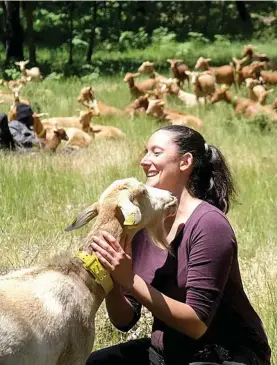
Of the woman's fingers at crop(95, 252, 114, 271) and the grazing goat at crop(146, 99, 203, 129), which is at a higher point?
the woman's fingers at crop(95, 252, 114, 271)

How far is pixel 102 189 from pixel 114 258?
200 inches

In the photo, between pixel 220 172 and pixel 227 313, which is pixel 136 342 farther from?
pixel 220 172

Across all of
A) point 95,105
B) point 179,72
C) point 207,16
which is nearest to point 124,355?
point 95,105

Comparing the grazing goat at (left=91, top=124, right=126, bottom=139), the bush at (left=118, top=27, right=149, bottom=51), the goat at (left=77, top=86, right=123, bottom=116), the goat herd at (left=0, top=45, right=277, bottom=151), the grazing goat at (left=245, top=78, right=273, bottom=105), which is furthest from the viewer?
the bush at (left=118, top=27, right=149, bottom=51)

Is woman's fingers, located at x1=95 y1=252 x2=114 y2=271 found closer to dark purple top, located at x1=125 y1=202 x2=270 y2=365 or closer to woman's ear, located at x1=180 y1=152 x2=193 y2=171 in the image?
dark purple top, located at x1=125 y1=202 x2=270 y2=365

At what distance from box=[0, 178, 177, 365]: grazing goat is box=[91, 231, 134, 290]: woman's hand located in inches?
1.8

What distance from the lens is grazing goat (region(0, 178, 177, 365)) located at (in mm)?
3484

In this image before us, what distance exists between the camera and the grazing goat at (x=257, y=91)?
55.6 ft

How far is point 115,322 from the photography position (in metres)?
4.08

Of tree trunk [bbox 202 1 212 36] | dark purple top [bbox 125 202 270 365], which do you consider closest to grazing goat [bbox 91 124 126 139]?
dark purple top [bbox 125 202 270 365]

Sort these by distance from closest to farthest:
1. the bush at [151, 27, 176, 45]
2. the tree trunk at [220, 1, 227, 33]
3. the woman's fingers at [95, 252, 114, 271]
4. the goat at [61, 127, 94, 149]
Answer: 1. the woman's fingers at [95, 252, 114, 271]
2. the goat at [61, 127, 94, 149]
3. the bush at [151, 27, 176, 45]
4. the tree trunk at [220, 1, 227, 33]

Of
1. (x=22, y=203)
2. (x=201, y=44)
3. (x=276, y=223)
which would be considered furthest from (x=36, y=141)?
(x=201, y=44)

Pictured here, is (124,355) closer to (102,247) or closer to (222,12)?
(102,247)

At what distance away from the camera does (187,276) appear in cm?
367
